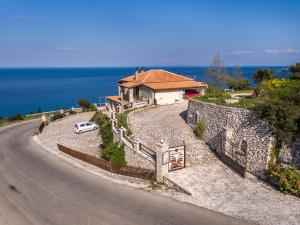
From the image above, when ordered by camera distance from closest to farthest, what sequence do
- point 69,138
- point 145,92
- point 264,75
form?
point 69,138 → point 145,92 → point 264,75

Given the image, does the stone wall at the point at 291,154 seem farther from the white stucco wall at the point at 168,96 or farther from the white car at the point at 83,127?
the white car at the point at 83,127

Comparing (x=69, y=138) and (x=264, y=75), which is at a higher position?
(x=264, y=75)

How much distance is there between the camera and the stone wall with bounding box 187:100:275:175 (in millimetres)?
19812

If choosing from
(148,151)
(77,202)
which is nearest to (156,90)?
(148,151)

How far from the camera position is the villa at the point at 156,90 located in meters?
40.6

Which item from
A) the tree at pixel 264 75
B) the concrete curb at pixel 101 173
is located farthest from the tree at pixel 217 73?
the concrete curb at pixel 101 173

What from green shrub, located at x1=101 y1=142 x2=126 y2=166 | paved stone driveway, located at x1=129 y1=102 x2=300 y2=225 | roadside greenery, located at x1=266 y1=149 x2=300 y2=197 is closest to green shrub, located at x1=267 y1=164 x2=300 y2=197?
roadside greenery, located at x1=266 y1=149 x2=300 y2=197

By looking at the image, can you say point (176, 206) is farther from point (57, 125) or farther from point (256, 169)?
point (57, 125)

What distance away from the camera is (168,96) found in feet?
135

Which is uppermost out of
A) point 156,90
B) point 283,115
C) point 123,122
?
point 283,115

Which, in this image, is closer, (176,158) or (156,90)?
(176,158)

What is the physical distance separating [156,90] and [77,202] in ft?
77.0

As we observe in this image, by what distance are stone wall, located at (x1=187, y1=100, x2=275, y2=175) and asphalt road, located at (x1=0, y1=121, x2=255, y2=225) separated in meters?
6.16

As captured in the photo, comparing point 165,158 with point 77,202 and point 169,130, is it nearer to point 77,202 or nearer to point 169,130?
point 77,202
